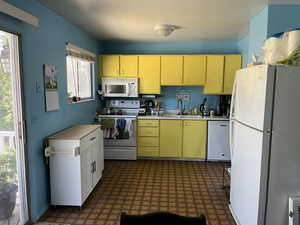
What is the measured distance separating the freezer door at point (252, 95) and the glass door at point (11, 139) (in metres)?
2.27

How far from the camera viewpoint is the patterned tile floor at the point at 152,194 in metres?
2.51

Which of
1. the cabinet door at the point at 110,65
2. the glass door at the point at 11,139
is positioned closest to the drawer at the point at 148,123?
the cabinet door at the point at 110,65

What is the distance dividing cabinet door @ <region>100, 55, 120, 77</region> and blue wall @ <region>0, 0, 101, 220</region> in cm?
144

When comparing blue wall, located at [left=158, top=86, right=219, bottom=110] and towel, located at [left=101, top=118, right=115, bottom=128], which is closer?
towel, located at [left=101, top=118, right=115, bottom=128]

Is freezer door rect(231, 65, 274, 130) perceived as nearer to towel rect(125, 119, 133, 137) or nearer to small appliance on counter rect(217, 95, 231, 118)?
small appliance on counter rect(217, 95, 231, 118)

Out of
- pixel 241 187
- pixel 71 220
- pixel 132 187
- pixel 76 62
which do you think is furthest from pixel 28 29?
pixel 241 187

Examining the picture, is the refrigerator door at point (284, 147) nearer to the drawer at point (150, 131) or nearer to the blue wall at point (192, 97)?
the drawer at point (150, 131)

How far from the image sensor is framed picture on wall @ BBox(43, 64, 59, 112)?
256cm

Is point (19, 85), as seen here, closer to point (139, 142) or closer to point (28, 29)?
point (28, 29)

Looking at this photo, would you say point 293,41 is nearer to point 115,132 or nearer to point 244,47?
point 244,47

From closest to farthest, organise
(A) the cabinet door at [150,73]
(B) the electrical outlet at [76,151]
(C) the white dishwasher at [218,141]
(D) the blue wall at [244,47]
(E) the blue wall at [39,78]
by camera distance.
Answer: (E) the blue wall at [39,78] < (B) the electrical outlet at [76,151] < (D) the blue wall at [244,47] < (C) the white dishwasher at [218,141] < (A) the cabinet door at [150,73]

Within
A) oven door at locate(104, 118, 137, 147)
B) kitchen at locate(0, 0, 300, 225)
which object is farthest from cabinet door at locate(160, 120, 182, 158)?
oven door at locate(104, 118, 137, 147)

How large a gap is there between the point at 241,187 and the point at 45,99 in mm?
2430

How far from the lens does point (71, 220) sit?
95.0 inches
